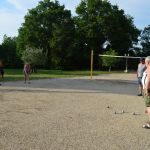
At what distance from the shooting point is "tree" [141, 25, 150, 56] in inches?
3984

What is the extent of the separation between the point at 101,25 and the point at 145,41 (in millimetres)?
27646

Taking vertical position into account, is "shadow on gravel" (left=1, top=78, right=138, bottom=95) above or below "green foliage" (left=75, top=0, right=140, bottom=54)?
below

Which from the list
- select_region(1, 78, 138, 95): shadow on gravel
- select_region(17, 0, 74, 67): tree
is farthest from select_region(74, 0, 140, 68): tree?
select_region(1, 78, 138, 95): shadow on gravel

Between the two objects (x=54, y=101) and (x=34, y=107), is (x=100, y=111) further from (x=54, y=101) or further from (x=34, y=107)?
(x=54, y=101)

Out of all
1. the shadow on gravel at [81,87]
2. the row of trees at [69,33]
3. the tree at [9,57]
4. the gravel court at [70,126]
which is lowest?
the shadow on gravel at [81,87]

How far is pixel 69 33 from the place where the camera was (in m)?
82.4

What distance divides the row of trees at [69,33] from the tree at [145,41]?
41.8 ft

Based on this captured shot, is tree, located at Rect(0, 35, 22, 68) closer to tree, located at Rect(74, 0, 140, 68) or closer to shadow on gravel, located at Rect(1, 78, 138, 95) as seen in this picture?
tree, located at Rect(74, 0, 140, 68)

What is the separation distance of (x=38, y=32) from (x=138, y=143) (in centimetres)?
7555

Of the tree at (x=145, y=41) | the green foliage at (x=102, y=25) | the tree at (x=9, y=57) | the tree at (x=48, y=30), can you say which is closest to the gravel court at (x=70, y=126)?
the tree at (x=48, y=30)

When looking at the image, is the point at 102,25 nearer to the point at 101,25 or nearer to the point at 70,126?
the point at 101,25

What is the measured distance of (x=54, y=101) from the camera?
1847 centimetres

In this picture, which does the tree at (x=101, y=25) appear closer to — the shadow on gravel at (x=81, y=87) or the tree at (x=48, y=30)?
the tree at (x=48, y=30)

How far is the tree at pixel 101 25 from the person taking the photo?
277 ft
